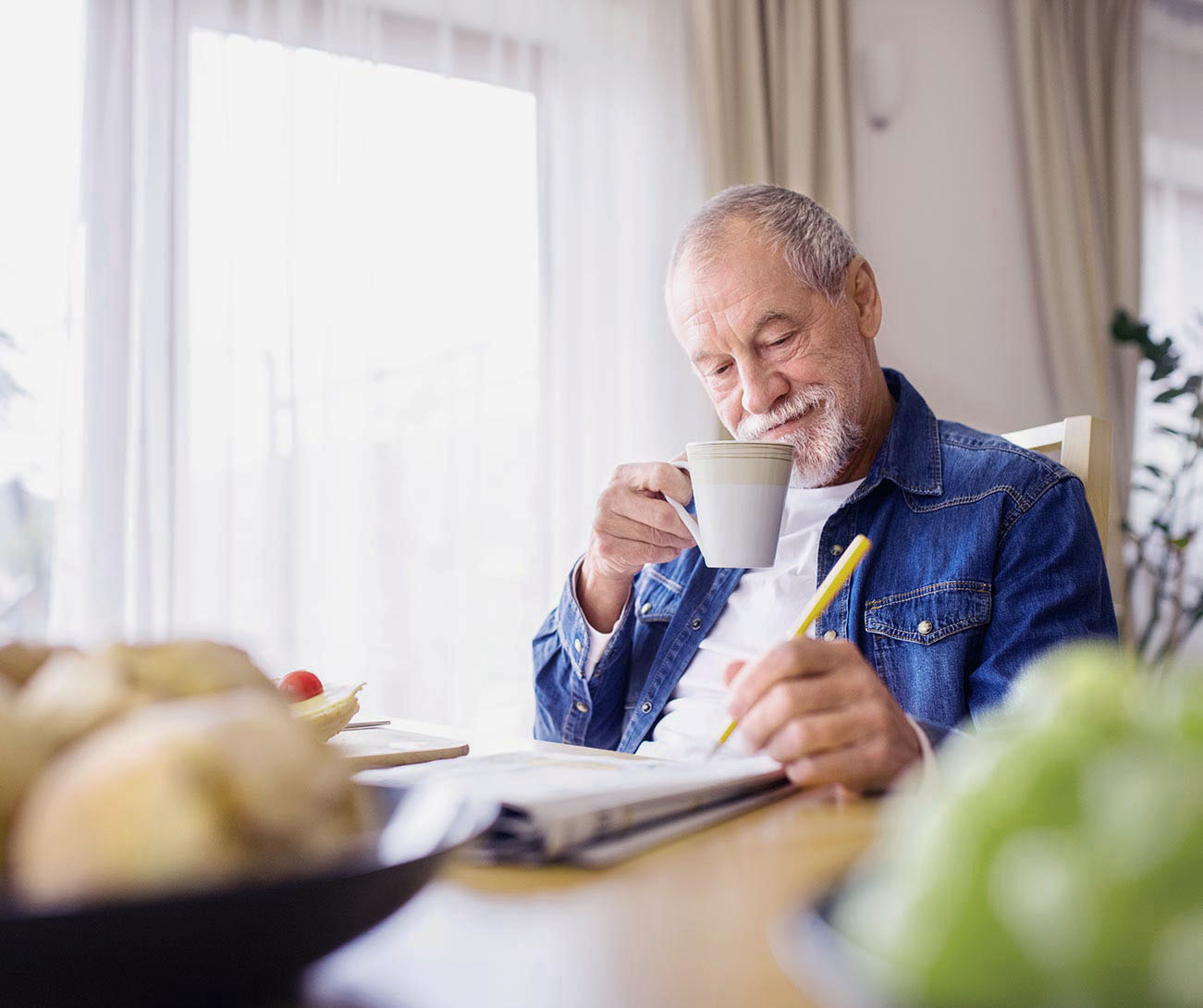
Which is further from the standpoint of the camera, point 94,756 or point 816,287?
point 816,287

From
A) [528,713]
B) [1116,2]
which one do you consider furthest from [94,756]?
[1116,2]

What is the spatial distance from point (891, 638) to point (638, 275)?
1817 mm

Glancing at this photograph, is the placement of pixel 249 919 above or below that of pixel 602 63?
below

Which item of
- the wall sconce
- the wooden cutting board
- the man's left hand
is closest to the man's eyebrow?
the wooden cutting board

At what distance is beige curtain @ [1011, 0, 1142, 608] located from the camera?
11.6ft

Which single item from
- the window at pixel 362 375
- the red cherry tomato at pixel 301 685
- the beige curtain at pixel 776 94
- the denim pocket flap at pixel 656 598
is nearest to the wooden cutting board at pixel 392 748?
the red cherry tomato at pixel 301 685

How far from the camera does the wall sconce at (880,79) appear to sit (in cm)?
325

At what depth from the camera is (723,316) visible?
1.51 metres

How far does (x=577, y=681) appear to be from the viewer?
1.47 m

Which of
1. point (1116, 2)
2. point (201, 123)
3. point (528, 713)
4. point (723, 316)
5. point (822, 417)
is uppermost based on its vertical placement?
point (1116, 2)

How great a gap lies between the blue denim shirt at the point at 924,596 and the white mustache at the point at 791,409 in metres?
0.11

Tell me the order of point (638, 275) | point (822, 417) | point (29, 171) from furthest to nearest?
1. point (638, 275)
2. point (29, 171)
3. point (822, 417)

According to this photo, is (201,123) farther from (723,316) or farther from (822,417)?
(822,417)

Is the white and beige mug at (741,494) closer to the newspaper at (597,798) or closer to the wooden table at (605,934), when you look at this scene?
the newspaper at (597,798)
